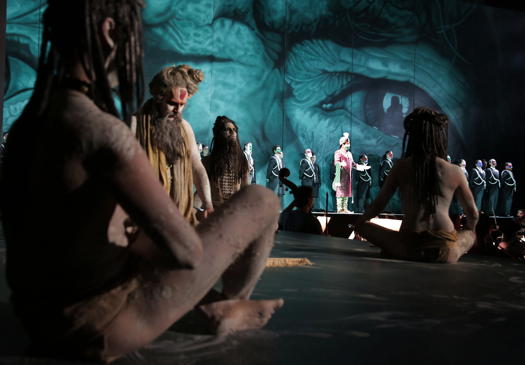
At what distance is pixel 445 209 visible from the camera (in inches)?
188

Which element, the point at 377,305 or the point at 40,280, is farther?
the point at 377,305

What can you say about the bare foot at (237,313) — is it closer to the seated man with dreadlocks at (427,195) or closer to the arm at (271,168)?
the seated man with dreadlocks at (427,195)

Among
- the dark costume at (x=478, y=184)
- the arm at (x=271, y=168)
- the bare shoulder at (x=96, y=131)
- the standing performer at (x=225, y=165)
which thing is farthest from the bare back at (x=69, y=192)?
the dark costume at (x=478, y=184)

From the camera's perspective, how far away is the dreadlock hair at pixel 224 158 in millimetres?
6777

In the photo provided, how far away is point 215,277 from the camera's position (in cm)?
186

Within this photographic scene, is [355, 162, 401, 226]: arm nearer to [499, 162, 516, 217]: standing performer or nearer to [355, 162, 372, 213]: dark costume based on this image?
[355, 162, 372, 213]: dark costume

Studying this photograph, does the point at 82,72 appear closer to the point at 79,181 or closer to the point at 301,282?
the point at 79,181

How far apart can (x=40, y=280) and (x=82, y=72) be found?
58 centimetres

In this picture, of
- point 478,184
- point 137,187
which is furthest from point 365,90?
point 137,187

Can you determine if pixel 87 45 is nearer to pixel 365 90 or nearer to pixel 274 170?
pixel 274 170

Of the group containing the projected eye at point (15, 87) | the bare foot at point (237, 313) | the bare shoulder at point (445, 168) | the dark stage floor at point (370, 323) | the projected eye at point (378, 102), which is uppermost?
the projected eye at point (378, 102)

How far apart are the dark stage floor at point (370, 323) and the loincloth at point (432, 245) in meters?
0.33

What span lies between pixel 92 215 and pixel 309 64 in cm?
2229

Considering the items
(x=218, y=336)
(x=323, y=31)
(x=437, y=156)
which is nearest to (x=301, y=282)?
(x=218, y=336)
